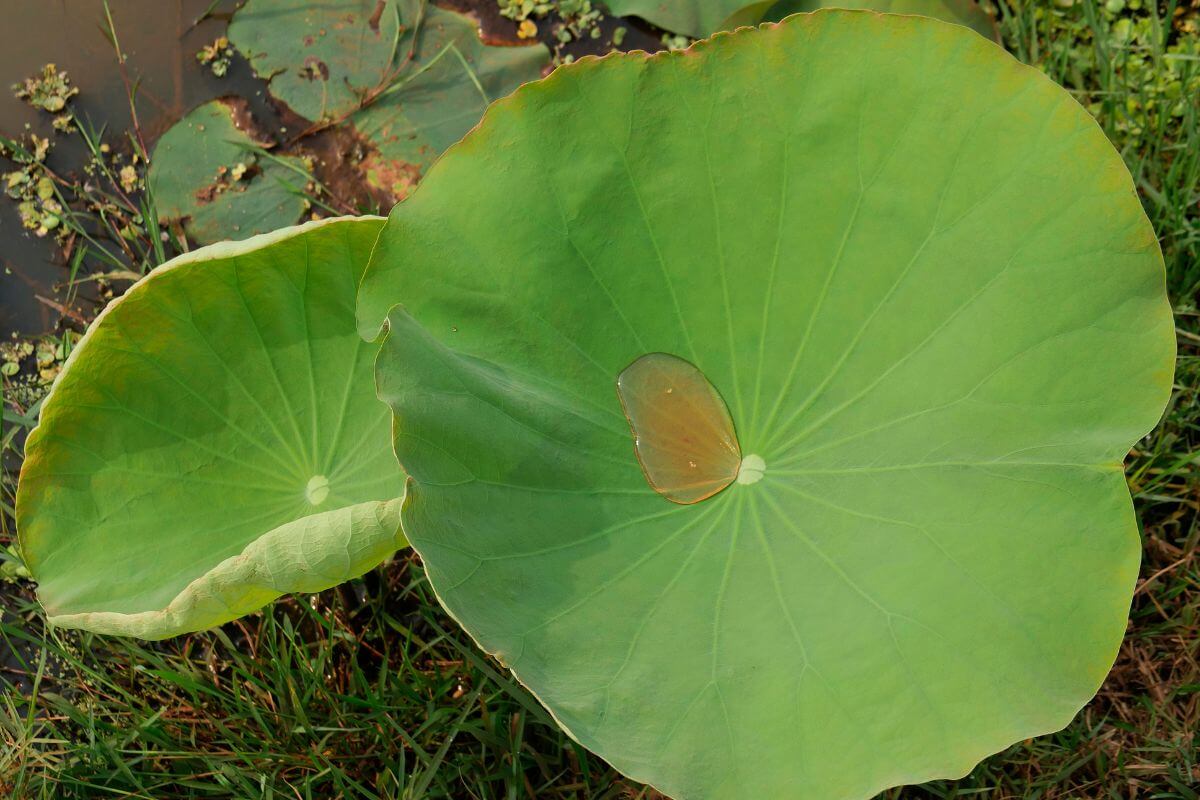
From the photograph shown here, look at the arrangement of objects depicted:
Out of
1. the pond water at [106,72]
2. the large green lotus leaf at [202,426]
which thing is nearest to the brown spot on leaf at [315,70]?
the pond water at [106,72]

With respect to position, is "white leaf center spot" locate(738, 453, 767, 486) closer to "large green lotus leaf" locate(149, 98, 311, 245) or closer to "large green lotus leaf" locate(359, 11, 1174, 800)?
"large green lotus leaf" locate(359, 11, 1174, 800)

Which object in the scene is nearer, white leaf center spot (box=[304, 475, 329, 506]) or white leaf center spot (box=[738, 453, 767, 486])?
white leaf center spot (box=[738, 453, 767, 486])

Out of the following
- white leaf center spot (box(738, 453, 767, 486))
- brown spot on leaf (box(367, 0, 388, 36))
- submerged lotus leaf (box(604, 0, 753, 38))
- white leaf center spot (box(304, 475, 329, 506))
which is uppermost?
brown spot on leaf (box(367, 0, 388, 36))

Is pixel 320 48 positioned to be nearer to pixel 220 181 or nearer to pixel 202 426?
pixel 220 181

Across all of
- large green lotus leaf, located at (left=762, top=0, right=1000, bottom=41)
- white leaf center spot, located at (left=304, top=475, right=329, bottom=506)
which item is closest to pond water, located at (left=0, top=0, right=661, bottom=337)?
large green lotus leaf, located at (left=762, top=0, right=1000, bottom=41)

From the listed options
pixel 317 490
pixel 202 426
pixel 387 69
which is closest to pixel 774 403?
pixel 317 490

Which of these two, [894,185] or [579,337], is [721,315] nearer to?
[579,337]
